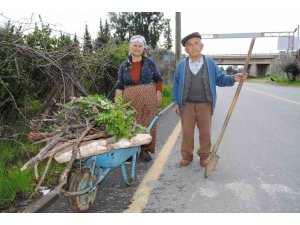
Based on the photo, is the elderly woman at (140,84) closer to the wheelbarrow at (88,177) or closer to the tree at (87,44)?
the tree at (87,44)

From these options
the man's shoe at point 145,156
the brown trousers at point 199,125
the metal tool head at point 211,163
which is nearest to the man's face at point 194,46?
the brown trousers at point 199,125

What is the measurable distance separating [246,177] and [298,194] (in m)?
0.85

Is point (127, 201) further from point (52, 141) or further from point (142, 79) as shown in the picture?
point (142, 79)

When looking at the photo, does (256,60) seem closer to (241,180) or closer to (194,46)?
(194,46)

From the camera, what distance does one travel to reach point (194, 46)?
18.5 ft

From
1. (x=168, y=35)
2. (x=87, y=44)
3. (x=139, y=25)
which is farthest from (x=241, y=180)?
(x=168, y=35)

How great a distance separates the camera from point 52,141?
3.89 m

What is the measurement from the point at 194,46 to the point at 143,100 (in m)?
1.10

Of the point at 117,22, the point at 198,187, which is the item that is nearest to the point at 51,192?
the point at 198,187

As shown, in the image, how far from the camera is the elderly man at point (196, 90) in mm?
5684

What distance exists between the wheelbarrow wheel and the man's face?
2493 mm

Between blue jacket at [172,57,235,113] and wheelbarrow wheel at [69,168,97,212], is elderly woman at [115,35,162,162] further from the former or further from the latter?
wheelbarrow wheel at [69,168,97,212]

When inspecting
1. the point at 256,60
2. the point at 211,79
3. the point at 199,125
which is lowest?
the point at 256,60

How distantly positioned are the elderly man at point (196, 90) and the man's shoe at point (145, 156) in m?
0.54
